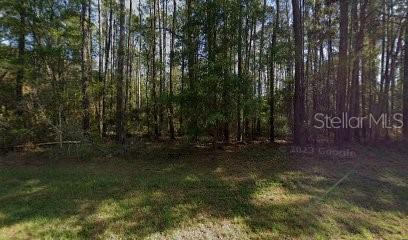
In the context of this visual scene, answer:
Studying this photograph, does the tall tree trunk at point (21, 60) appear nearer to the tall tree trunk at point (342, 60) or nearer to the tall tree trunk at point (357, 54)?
the tall tree trunk at point (342, 60)

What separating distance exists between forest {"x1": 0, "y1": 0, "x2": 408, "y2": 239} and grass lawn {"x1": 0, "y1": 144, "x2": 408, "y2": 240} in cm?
4

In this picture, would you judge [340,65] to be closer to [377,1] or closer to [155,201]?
[377,1]

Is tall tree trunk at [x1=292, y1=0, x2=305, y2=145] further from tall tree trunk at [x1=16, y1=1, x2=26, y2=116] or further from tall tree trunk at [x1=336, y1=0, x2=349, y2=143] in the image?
tall tree trunk at [x1=16, y1=1, x2=26, y2=116]

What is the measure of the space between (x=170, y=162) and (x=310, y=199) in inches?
171

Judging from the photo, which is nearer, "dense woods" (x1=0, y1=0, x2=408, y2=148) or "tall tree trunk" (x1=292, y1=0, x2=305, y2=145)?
"dense woods" (x1=0, y1=0, x2=408, y2=148)

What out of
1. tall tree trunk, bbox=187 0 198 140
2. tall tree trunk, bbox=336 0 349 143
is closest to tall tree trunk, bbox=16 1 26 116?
tall tree trunk, bbox=187 0 198 140

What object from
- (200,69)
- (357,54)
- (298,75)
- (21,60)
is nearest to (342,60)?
(357,54)

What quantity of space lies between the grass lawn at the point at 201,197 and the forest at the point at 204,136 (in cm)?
4

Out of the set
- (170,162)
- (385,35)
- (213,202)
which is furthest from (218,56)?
(385,35)

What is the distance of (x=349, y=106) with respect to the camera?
12.9m

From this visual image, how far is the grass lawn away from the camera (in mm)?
4535

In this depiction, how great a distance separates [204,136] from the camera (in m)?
9.19

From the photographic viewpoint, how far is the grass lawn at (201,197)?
454 cm

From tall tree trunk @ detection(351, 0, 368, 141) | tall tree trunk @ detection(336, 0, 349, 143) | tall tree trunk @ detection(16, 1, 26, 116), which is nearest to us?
tall tree trunk @ detection(16, 1, 26, 116)
